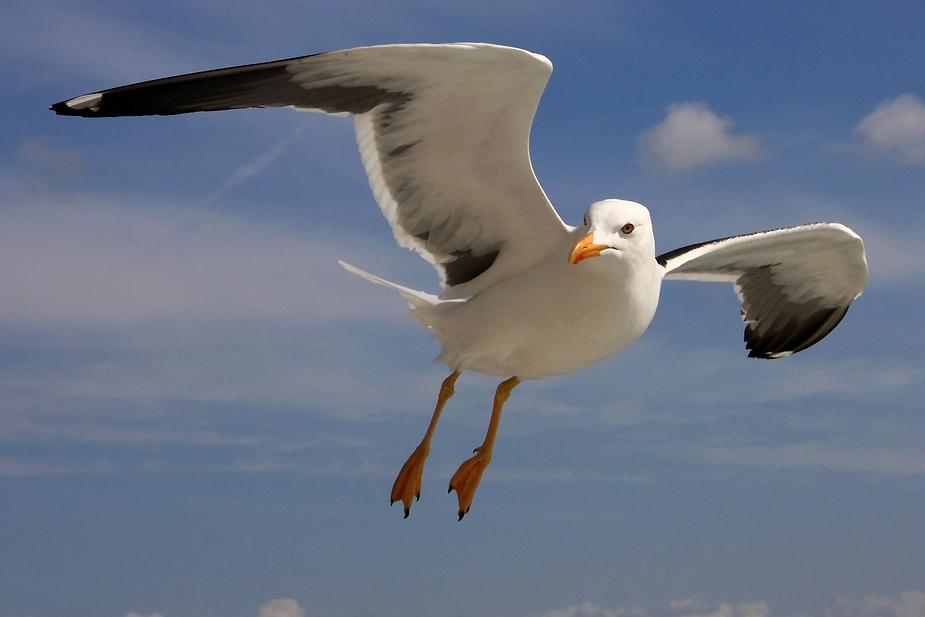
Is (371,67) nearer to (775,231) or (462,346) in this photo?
(462,346)

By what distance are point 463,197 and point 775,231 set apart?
348cm

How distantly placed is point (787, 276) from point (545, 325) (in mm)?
4258

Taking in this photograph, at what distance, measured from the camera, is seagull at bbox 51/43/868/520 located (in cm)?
601

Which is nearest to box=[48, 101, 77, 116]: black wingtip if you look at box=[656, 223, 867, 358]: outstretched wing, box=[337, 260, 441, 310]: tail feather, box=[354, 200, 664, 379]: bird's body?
box=[337, 260, 441, 310]: tail feather

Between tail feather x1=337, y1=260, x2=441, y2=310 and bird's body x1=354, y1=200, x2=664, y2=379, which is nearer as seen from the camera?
bird's body x1=354, y1=200, x2=664, y2=379

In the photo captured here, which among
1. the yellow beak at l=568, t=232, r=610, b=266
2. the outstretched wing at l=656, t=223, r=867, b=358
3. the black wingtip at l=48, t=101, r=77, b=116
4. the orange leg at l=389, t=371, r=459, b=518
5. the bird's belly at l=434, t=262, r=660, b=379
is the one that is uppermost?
the outstretched wing at l=656, t=223, r=867, b=358

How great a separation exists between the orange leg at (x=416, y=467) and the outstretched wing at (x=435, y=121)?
90 centimetres

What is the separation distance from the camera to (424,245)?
7.71 m

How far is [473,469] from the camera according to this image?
8109 millimetres

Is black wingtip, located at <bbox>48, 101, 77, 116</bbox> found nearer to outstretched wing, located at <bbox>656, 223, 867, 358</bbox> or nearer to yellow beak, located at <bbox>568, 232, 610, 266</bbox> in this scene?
yellow beak, located at <bbox>568, 232, 610, 266</bbox>

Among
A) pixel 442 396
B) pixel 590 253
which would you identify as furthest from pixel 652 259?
pixel 442 396

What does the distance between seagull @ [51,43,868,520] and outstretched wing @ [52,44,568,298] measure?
0.04 ft

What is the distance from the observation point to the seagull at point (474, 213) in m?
6.01

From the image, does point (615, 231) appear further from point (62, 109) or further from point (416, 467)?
point (62, 109)
